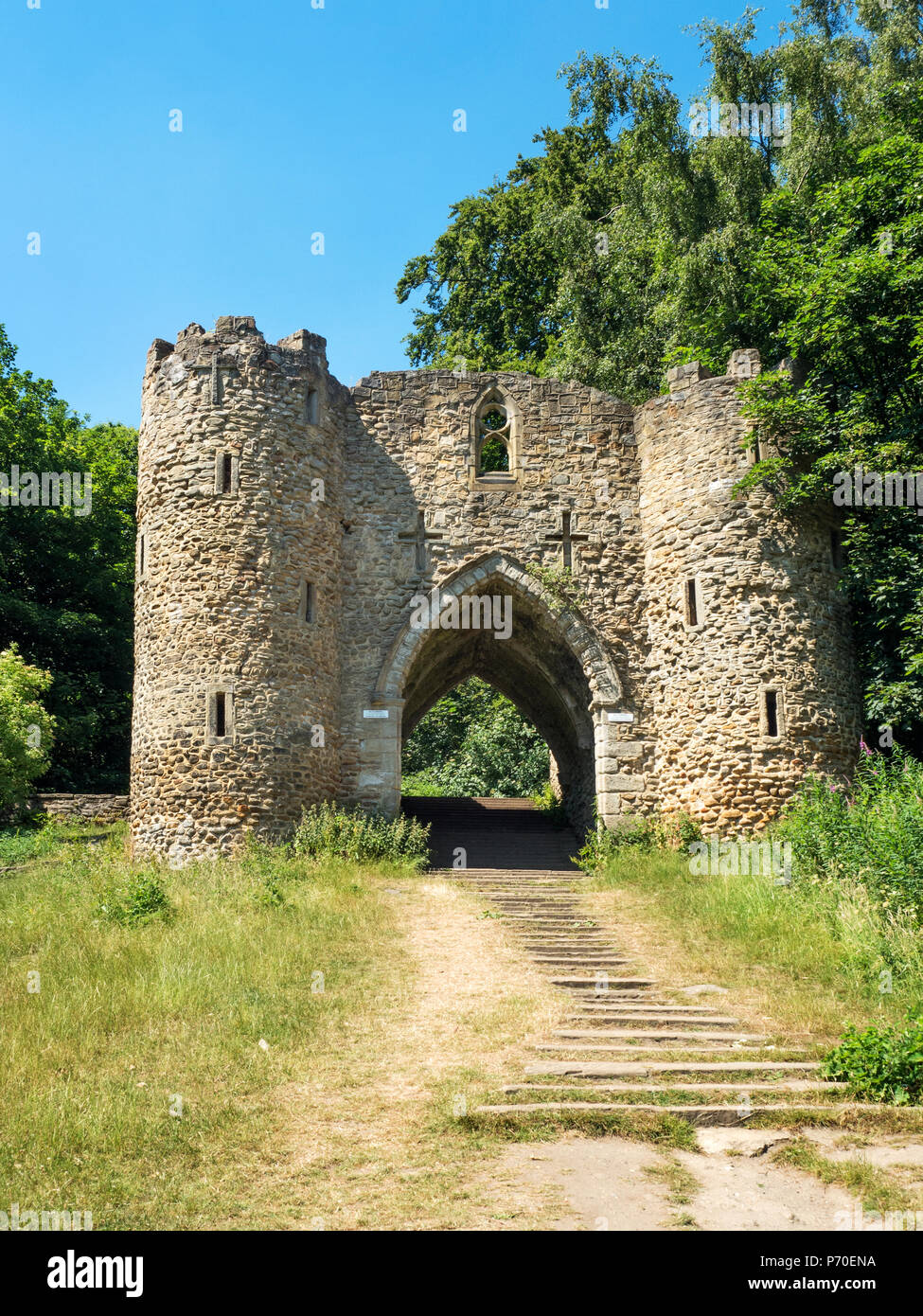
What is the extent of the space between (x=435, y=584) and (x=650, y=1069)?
10245 millimetres

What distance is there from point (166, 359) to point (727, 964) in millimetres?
11747

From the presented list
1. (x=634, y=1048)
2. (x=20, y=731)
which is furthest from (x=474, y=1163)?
(x=20, y=731)

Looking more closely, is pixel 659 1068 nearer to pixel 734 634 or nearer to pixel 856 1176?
pixel 856 1176

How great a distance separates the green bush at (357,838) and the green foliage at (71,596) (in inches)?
356

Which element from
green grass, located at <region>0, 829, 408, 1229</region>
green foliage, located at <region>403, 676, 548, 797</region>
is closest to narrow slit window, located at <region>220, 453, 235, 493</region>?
green grass, located at <region>0, 829, 408, 1229</region>

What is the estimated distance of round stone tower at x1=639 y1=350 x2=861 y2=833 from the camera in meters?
15.5

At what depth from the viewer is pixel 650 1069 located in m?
8.08

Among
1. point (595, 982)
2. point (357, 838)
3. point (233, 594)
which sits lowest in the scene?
point (595, 982)

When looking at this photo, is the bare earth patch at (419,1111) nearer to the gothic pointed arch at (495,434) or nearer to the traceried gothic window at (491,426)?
the gothic pointed arch at (495,434)

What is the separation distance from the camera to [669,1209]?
588cm

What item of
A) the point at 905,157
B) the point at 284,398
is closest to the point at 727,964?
Result: the point at 284,398

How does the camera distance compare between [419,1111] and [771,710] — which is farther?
[771,710]
